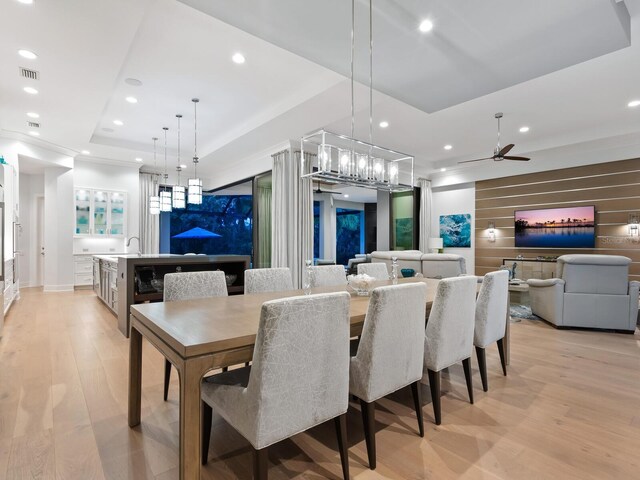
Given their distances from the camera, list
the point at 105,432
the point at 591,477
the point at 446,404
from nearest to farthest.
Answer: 1. the point at 591,477
2. the point at 105,432
3. the point at 446,404

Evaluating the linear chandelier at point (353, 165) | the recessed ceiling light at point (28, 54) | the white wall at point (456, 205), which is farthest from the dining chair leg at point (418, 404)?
the white wall at point (456, 205)

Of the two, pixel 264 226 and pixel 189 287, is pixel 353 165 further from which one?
pixel 264 226

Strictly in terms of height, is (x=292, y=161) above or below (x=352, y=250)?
above

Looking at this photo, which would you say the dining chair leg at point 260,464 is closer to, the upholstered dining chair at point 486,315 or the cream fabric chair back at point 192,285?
the cream fabric chair back at point 192,285

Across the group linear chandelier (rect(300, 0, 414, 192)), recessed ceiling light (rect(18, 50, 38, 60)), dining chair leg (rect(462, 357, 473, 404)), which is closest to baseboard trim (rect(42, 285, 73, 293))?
recessed ceiling light (rect(18, 50, 38, 60))

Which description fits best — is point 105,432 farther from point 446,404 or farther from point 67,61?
point 67,61

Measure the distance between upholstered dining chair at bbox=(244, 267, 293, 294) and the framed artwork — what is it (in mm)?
6753

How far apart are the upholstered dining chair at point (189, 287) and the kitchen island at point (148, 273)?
1.53 metres

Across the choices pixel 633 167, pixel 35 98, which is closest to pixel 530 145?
pixel 633 167

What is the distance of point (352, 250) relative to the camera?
1440 cm

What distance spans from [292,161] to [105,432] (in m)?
4.79

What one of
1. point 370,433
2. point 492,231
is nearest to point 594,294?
point 492,231

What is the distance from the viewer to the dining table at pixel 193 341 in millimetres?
1337

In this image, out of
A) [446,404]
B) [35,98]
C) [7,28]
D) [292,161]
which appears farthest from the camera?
[292,161]
